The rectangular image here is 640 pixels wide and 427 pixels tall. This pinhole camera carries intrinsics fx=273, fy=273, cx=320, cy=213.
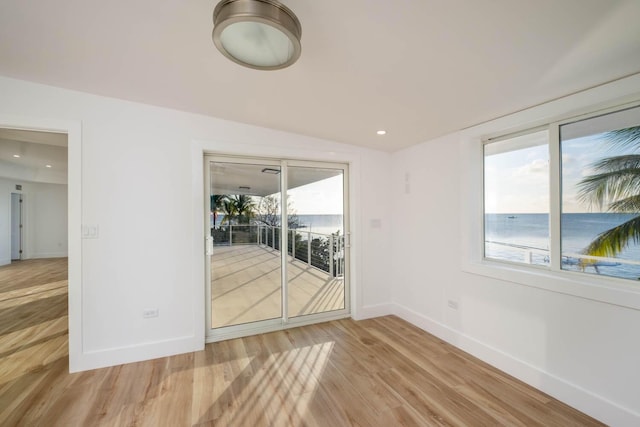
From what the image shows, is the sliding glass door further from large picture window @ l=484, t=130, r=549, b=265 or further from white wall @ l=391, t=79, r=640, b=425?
large picture window @ l=484, t=130, r=549, b=265

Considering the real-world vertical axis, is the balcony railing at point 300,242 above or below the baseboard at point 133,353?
above

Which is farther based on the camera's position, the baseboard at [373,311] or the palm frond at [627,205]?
the baseboard at [373,311]

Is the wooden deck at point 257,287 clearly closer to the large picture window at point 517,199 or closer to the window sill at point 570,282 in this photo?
the window sill at point 570,282

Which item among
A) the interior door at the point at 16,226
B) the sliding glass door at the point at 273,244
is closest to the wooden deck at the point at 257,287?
the sliding glass door at the point at 273,244

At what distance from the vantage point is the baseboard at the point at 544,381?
180cm

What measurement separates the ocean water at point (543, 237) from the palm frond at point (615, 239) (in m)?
0.03

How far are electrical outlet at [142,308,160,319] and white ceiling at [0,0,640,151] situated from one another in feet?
6.75

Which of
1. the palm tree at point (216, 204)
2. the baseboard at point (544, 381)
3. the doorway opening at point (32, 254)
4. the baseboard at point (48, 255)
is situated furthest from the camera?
the baseboard at point (48, 255)

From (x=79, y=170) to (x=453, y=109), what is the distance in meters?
3.44

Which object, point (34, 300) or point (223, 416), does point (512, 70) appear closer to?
point (223, 416)

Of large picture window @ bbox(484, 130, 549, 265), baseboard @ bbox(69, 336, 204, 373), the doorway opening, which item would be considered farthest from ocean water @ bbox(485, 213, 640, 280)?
the doorway opening

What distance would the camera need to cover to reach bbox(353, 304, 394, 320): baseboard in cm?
371

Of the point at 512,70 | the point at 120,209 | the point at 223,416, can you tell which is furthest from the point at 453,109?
the point at 120,209

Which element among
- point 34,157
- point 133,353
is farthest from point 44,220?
point 133,353
